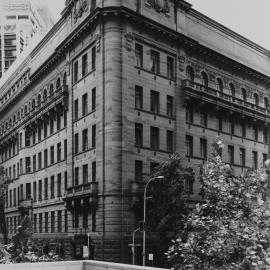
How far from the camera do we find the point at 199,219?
563 inches

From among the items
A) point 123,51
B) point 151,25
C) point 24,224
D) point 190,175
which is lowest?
point 24,224

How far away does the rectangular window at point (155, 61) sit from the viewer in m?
46.1

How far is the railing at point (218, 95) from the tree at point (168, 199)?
1115 centimetres

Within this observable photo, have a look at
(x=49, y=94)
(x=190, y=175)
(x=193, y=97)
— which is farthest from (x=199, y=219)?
(x=49, y=94)

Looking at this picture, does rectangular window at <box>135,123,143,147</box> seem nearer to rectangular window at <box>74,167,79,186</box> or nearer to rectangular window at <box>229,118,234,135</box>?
rectangular window at <box>74,167,79,186</box>

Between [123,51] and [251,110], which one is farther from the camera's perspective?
[251,110]

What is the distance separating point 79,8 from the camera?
47.8m

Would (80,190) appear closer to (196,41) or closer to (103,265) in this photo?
(196,41)

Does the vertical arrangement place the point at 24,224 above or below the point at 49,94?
below

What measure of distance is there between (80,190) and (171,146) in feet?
30.9

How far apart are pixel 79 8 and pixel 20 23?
7.77 meters

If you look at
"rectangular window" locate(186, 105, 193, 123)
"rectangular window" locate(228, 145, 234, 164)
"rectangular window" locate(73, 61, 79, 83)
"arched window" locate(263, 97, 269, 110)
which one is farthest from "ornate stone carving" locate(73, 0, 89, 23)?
"arched window" locate(263, 97, 269, 110)

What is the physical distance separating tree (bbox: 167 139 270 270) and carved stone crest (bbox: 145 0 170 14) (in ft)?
107

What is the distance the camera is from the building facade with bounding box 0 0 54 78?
38.6 meters
